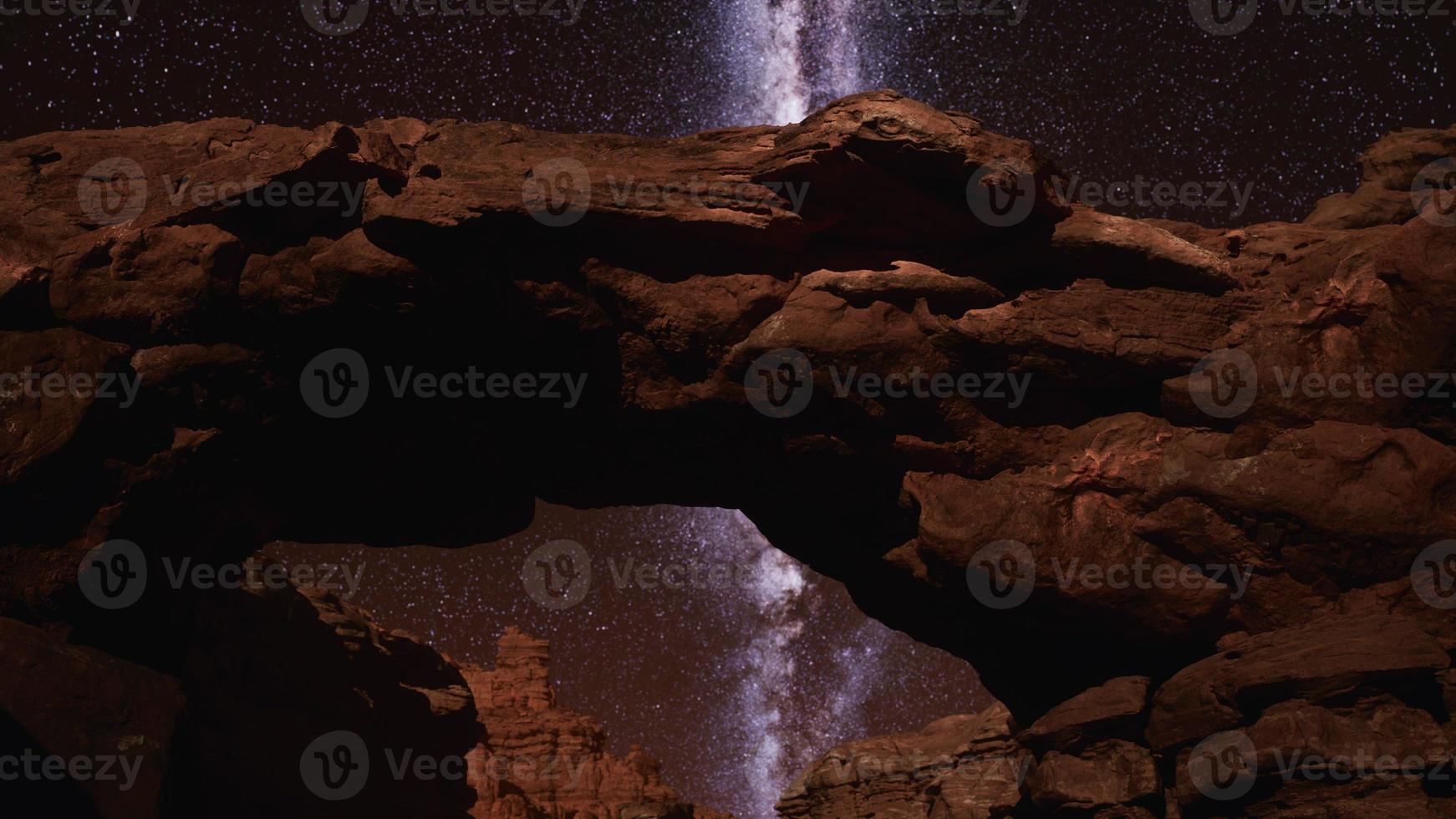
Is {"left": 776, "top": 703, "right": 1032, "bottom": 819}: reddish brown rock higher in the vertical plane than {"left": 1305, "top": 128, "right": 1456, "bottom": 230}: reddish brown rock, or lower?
lower

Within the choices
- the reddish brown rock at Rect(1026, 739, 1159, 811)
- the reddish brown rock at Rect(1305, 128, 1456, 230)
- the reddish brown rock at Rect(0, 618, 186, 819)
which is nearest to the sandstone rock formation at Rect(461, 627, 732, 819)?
the reddish brown rock at Rect(1026, 739, 1159, 811)

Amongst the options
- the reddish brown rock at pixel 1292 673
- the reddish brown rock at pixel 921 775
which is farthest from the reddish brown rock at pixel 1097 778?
the reddish brown rock at pixel 921 775

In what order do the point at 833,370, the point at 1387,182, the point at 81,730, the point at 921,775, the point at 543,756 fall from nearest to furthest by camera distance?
the point at 81,730
the point at 833,370
the point at 1387,182
the point at 921,775
the point at 543,756

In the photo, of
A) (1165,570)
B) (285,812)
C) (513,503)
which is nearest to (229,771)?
(285,812)

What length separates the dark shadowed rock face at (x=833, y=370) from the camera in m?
9.47

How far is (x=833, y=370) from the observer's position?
10.4 meters

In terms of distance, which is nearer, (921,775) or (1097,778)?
(1097,778)

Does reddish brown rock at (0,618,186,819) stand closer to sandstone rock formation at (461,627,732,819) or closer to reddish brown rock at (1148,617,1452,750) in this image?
reddish brown rock at (1148,617,1452,750)

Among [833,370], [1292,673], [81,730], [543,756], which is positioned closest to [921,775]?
[1292,673]

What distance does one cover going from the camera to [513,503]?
1200 centimetres

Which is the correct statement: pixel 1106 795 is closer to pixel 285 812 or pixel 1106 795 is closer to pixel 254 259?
pixel 254 259

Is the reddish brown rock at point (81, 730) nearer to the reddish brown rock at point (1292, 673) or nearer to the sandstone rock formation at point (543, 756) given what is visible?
the reddish brown rock at point (1292, 673)

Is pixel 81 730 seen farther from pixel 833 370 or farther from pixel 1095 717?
pixel 1095 717

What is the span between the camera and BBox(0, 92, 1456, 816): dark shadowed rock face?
31.1 feet
